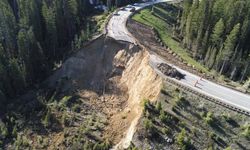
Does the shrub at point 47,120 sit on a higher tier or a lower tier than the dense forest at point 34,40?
lower

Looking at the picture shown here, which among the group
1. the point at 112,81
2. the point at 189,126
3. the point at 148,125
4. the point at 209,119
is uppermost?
the point at 209,119

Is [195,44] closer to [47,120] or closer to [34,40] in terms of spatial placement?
[34,40]

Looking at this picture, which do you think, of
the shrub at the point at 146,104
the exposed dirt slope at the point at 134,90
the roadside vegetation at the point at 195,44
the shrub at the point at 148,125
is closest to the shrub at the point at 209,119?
the shrub at the point at 148,125

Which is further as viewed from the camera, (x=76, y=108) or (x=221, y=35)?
(x=221, y=35)

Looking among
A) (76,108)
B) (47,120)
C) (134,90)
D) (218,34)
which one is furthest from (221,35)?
(47,120)

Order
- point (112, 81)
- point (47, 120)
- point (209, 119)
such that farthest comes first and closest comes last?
point (112, 81)
point (47, 120)
point (209, 119)

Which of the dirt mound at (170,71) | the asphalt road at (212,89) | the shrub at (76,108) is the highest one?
the dirt mound at (170,71)

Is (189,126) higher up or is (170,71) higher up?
(170,71)

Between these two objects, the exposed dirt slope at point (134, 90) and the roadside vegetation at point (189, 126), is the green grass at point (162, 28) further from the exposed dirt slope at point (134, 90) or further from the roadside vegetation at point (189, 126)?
the roadside vegetation at point (189, 126)
